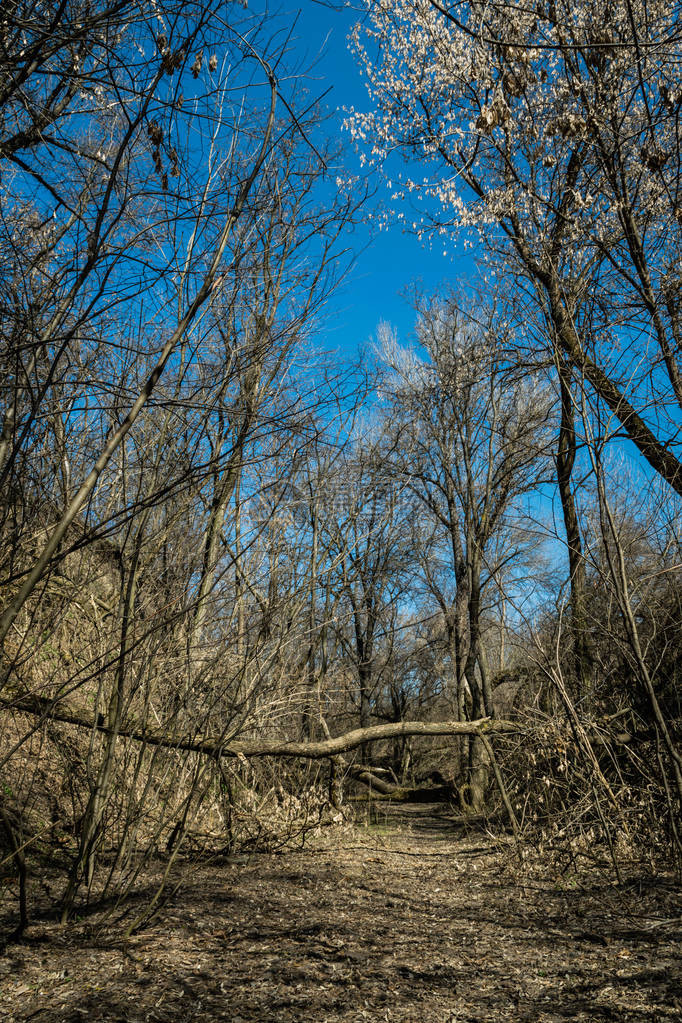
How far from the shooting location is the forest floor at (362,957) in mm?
2834

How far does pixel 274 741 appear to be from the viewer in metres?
5.78

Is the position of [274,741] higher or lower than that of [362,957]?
higher

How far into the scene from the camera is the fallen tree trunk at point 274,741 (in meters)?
3.75

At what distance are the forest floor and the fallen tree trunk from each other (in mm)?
892

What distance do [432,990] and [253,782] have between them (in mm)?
3524

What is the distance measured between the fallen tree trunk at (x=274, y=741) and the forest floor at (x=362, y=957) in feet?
2.93

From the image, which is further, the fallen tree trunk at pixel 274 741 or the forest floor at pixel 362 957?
the fallen tree trunk at pixel 274 741

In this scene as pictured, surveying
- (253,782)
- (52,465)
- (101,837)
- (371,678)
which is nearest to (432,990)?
(101,837)

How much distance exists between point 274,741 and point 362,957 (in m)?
2.39

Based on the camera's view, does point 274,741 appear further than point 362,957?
Yes

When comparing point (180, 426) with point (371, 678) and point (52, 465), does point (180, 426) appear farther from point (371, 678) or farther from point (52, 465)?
point (371, 678)

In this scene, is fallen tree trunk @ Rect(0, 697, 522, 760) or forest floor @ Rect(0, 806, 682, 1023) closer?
forest floor @ Rect(0, 806, 682, 1023)

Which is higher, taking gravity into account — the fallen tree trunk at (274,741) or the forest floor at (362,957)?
the fallen tree trunk at (274,741)

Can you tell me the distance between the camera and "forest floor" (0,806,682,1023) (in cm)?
283
